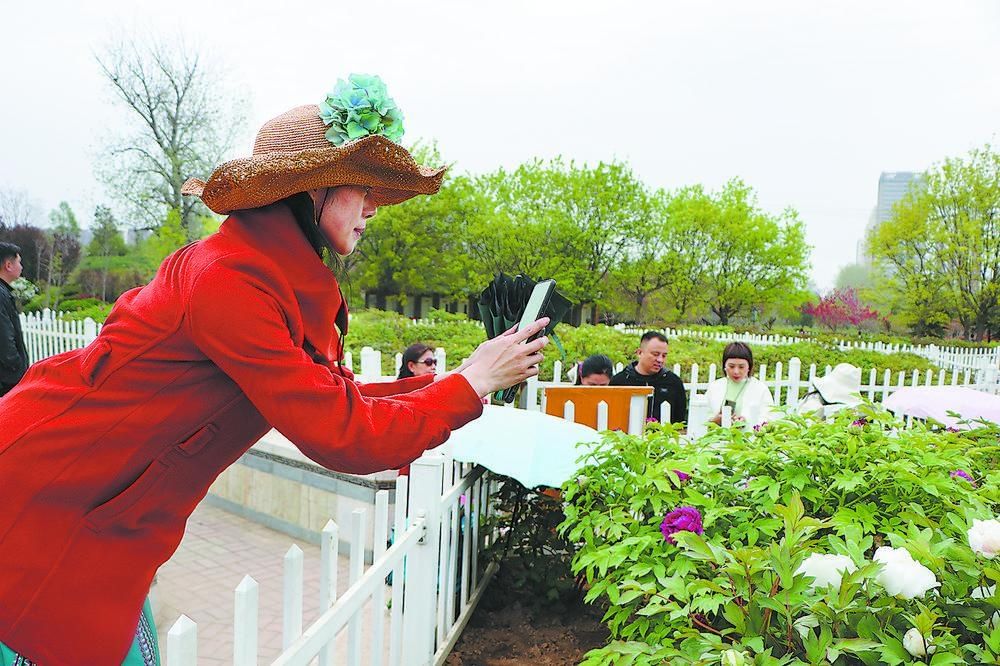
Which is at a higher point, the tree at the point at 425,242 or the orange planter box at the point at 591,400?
the tree at the point at 425,242

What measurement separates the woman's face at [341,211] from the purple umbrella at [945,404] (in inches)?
148

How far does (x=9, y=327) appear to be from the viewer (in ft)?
17.6

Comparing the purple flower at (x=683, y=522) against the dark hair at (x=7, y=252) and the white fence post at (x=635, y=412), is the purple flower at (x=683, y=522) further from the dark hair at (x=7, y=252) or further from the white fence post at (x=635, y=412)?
the dark hair at (x=7, y=252)

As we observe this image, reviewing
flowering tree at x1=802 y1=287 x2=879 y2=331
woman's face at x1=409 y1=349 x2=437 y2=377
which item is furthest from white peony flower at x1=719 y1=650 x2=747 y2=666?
flowering tree at x1=802 y1=287 x2=879 y2=331

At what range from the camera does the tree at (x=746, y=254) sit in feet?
107

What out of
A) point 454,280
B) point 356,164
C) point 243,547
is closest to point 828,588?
point 356,164

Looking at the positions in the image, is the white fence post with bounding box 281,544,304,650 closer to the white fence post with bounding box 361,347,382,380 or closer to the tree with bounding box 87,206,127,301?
the white fence post with bounding box 361,347,382,380

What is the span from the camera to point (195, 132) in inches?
1059

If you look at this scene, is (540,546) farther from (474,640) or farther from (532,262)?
(532,262)

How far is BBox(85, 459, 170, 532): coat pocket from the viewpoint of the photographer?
46.0 inches

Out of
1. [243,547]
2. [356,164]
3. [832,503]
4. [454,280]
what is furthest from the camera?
[454,280]

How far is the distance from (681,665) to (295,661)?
0.81m

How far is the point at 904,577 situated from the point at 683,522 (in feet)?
1.85

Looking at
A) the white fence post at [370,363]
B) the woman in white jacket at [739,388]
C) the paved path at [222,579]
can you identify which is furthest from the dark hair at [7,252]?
the woman in white jacket at [739,388]
